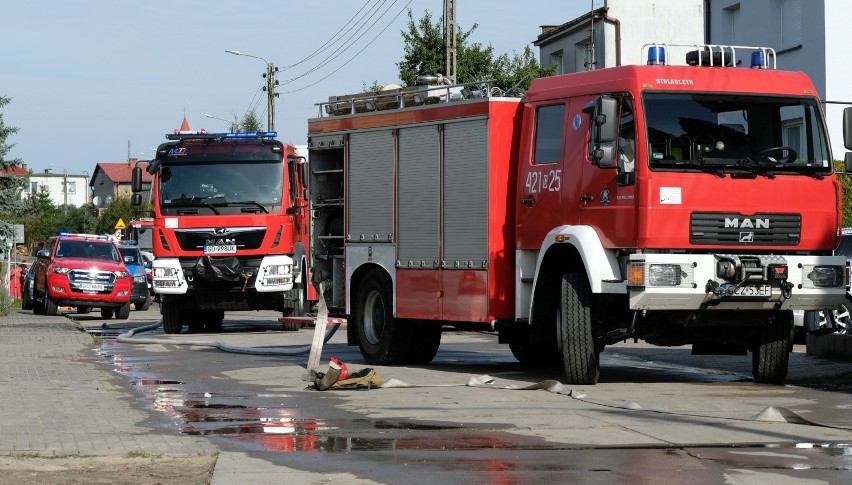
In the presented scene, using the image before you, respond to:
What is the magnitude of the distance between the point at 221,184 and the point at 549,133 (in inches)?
436

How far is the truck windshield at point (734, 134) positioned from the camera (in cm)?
1302

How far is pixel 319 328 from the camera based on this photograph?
1561cm

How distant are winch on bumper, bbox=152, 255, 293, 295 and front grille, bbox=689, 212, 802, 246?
12504 mm

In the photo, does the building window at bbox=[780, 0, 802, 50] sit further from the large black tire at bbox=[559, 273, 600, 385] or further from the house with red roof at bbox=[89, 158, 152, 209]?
the house with red roof at bbox=[89, 158, 152, 209]

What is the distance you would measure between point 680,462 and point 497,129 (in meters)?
6.90

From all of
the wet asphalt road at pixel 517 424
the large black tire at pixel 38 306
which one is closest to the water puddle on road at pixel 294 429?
the wet asphalt road at pixel 517 424

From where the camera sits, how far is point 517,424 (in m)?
10.5

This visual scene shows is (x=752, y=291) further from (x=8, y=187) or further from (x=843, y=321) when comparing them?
(x=8, y=187)

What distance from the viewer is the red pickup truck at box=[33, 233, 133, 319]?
108 ft

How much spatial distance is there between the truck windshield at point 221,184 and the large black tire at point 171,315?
5.98ft

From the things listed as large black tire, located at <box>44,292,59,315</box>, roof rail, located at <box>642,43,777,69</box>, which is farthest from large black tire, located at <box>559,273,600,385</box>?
large black tire, located at <box>44,292,59,315</box>

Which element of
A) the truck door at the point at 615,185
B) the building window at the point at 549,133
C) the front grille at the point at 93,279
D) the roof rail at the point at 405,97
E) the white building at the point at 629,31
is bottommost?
the front grille at the point at 93,279

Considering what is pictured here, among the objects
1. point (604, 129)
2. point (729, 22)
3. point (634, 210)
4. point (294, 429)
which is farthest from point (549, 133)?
point (729, 22)

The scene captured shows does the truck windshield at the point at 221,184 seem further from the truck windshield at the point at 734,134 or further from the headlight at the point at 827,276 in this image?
the headlight at the point at 827,276
